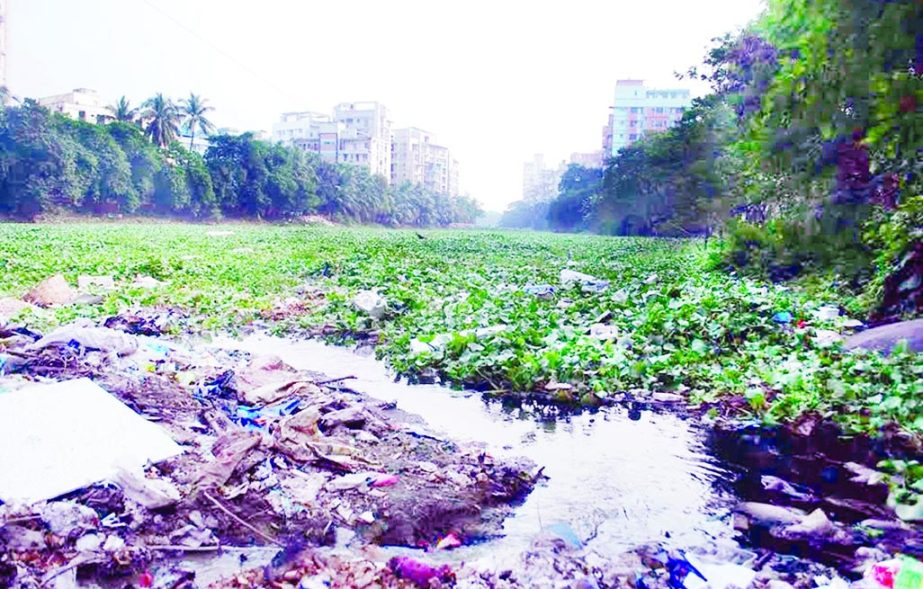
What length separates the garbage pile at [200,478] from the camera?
8.98 ft

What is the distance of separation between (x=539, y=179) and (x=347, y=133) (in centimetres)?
5570

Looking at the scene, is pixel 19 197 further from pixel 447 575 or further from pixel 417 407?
pixel 447 575

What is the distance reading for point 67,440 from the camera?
10.9ft

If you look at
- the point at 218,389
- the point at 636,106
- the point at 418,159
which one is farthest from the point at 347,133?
the point at 218,389

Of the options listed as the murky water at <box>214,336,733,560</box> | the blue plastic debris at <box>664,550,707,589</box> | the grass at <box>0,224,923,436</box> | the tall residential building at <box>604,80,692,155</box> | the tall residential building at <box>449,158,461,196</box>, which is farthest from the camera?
the tall residential building at <box>449,158,461,196</box>

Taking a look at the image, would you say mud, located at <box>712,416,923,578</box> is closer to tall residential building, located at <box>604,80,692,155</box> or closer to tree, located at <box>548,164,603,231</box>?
tree, located at <box>548,164,603,231</box>

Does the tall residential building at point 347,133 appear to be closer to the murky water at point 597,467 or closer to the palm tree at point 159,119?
the palm tree at point 159,119

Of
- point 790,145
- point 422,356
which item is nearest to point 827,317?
point 790,145

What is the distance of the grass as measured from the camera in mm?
5035

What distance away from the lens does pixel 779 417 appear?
4844 millimetres

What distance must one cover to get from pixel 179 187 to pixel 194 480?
128ft

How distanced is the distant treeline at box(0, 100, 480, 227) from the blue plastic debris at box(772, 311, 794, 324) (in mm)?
27577

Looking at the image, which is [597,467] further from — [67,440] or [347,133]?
[347,133]

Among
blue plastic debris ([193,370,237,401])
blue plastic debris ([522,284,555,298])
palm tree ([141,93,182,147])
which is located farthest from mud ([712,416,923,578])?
palm tree ([141,93,182,147])
